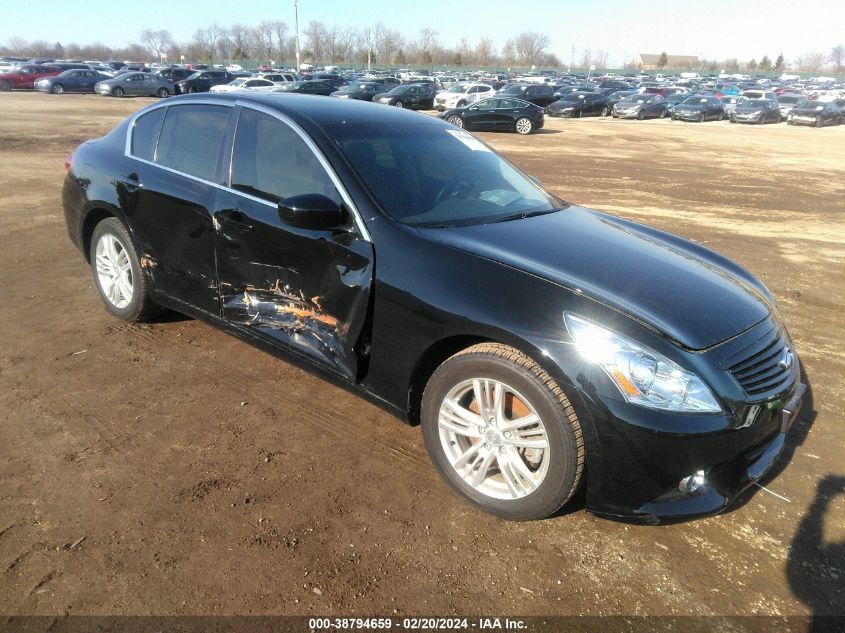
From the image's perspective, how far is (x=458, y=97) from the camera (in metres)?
31.8

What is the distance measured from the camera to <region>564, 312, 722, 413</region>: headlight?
242 centimetres

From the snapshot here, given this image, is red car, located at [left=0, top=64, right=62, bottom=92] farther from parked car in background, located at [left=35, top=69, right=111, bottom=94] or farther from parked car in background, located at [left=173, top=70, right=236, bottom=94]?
parked car in background, located at [left=173, top=70, right=236, bottom=94]

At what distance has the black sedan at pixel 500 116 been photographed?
22953 mm

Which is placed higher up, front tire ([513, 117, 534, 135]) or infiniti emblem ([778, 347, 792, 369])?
infiniti emblem ([778, 347, 792, 369])

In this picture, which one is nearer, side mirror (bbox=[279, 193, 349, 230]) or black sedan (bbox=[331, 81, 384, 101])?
side mirror (bbox=[279, 193, 349, 230])

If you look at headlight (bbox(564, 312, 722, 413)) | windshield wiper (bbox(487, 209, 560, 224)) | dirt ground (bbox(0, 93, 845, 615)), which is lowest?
dirt ground (bbox(0, 93, 845, 615))

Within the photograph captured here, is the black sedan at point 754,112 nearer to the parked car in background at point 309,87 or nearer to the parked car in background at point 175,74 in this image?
the parked car in background at point 309,87

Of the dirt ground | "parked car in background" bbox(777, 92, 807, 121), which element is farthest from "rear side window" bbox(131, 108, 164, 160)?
"parked car in background" bbox(777, 92, 807, 121)

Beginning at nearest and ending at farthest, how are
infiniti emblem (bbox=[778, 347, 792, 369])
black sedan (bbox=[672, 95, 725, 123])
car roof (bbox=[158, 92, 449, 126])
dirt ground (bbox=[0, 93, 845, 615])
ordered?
dirt ground (bbox=[0, 93, 845, 615]), infiniti emblem (bbox=[778, 347, 792, 369]), car roof (bbox=[158, 92, 449, 126]), black sedan (bbox=[672, 95, 725, 123])

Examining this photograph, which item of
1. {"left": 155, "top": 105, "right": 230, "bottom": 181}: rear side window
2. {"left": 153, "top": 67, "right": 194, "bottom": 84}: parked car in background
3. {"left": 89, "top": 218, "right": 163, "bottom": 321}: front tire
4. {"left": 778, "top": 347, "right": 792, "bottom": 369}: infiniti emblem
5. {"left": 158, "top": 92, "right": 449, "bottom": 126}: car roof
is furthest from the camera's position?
{"left": 153, "top": 67, "right": 194, "bottom": 84}: parked car in background

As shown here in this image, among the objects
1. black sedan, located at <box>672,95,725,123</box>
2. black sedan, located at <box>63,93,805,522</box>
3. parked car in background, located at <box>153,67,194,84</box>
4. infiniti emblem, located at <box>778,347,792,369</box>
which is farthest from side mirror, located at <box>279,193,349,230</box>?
parked car in background, located at <box>153,67,194,84</box>

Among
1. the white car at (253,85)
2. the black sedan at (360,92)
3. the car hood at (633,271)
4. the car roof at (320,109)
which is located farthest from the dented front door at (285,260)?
the white car at (253,85)

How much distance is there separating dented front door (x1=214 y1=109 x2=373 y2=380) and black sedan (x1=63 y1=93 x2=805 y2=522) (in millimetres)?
12

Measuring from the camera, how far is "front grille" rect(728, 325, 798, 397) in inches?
103
